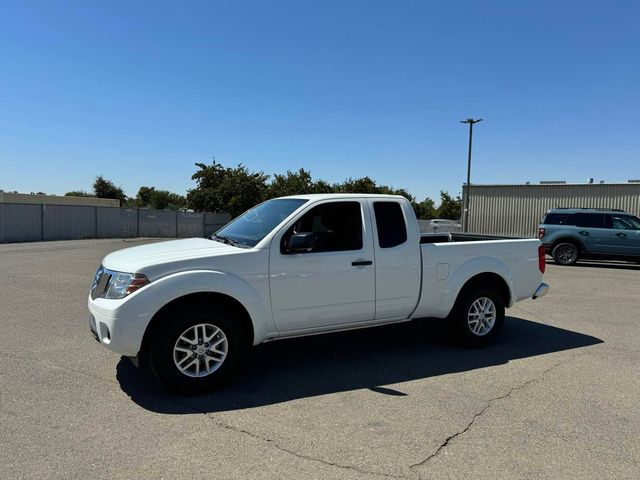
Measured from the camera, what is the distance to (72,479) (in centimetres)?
306

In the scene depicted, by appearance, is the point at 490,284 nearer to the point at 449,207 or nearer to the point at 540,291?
the point at 540,291

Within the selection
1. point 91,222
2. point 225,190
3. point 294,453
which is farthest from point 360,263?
point 225,190

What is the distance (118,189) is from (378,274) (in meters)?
84.8

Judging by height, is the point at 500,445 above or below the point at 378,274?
below

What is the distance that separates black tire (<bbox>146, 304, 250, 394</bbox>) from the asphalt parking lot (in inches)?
5.6

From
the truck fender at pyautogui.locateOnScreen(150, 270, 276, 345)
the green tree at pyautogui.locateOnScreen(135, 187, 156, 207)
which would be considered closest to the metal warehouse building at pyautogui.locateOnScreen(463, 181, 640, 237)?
the truck fender at pyautogui.locateOnScreen(150, 270, 276, 345)

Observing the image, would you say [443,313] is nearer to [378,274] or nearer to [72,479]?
[378,274]

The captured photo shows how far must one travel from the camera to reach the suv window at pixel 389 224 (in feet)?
17.8

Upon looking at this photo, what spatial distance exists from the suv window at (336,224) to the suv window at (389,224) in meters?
0.24

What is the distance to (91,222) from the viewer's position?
30734mm

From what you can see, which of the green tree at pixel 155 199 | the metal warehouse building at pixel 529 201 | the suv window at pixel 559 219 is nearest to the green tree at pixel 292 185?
the metal warehouse building at pixel 529 201

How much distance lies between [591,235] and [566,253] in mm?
982

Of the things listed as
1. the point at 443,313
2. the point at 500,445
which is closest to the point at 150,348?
the point at 500,445

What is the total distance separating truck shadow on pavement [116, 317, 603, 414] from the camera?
4414 millimetres
